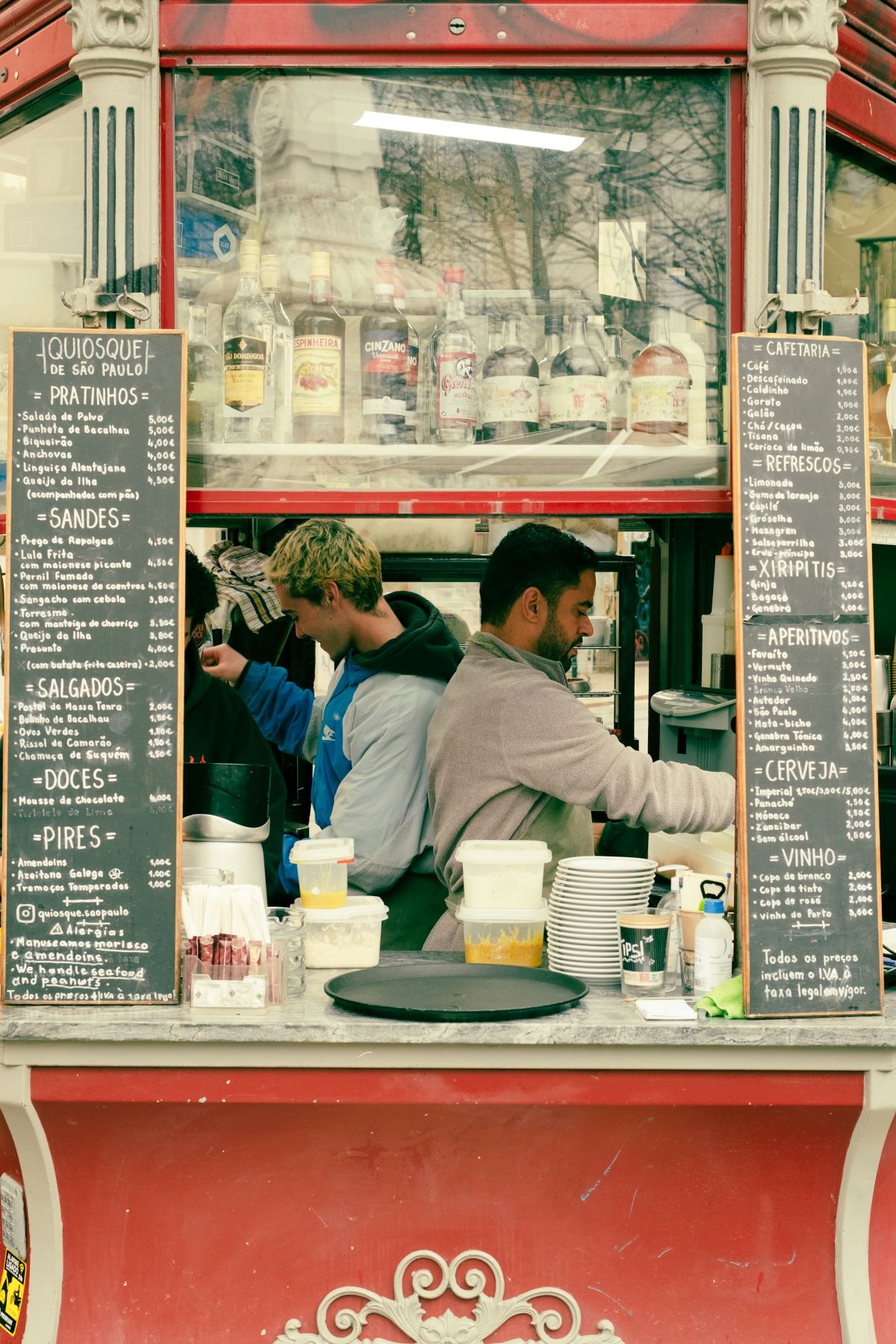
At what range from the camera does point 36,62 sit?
2895mm

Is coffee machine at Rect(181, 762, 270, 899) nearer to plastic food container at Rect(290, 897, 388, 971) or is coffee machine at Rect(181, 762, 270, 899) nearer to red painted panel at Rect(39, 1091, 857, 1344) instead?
plastic food container at Rect(290, 897, 388, 971)

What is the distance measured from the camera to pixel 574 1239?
246 centimetres

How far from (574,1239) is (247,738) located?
6.79 ft

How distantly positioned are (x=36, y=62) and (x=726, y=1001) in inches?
96.9

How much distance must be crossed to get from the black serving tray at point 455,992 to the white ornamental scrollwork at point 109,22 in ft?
6.03

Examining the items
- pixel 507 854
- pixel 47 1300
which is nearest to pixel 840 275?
pixel 507 854

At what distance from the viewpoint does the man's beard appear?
3252mm

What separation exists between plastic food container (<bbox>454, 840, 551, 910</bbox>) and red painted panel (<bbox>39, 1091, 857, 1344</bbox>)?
419 millimetres

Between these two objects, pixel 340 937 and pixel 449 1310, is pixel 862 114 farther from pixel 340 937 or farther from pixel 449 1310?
pixel 449 1310

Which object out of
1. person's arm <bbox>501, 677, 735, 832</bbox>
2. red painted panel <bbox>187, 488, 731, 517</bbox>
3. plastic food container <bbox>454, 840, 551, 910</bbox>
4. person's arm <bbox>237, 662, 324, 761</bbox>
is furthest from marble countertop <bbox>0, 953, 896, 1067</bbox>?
person's arm <bbox>237, 662, 324, 761</bbox>

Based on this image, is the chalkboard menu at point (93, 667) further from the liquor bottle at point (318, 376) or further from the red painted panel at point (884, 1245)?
the red painted panel at point (884, 1245)

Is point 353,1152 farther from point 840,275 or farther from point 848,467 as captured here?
point 840,275

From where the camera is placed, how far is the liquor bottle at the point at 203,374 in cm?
268

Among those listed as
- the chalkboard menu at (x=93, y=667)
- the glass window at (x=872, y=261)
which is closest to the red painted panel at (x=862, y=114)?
the glass window at (x=872, y=261)
